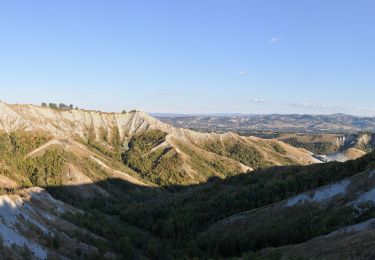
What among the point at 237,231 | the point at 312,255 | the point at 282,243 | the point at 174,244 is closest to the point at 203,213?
the point at 174,244

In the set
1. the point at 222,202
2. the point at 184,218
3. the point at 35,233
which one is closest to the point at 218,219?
the point at 222,202

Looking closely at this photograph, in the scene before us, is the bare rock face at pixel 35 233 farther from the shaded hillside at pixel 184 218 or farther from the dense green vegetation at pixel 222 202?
the dense green vegetation at pixel 222 202

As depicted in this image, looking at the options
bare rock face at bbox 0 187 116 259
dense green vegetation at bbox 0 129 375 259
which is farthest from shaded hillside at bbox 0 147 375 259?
bare rock face at bbox 0 187 116 259

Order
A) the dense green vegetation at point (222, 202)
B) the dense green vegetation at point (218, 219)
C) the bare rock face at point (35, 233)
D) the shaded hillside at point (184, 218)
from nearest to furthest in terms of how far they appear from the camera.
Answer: the bare rock face at point (35, 233) → the shaded hillside at point (184, 218) → the dense green vegetation at point (218, 219) → the dense green vegetation at point (222, 202)

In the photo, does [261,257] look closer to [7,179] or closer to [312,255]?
[312,255]

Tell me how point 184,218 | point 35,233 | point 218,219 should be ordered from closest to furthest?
point 35,233 → point 218,219 → point 184,218

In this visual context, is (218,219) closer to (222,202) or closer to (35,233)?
(222,202)

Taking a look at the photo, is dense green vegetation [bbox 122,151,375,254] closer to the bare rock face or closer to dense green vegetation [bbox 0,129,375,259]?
dense green vegetation [bbox 0,129,375,259]

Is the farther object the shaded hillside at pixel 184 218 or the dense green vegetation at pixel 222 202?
the dense green vegetation at pixel 222 202

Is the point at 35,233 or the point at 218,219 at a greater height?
the point at 35,233

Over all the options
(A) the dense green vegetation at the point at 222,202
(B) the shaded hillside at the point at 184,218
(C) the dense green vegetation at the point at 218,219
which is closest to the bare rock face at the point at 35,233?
(B) the shaded hillside at the point at 184,218

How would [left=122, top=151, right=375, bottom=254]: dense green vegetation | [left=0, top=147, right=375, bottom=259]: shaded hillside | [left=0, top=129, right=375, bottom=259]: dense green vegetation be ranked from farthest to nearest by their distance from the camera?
[left=122, top=151, right=375, bottom=254]: dense green vegetation < [left=0, top=129, right=375, bottom=259]: dense green vegetation < [left=0, top=147, right=375, bottom=259]: shaded hillside
